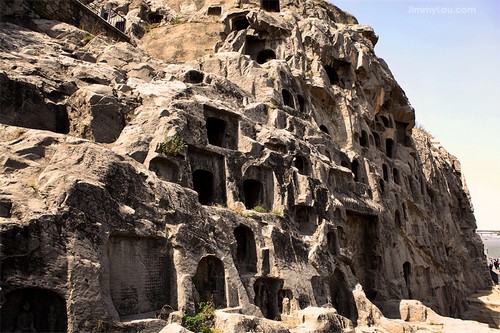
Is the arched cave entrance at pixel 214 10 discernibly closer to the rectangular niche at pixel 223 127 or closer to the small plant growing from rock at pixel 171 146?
the rectangular niche at pixel 223 127

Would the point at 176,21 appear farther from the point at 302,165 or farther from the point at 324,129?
the point at 302,165

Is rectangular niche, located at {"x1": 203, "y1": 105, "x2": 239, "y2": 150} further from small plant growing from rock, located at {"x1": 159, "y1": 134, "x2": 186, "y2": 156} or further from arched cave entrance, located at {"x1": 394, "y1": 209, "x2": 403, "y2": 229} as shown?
arched cave entrance, located at {"x1": 394, "y1": 209, "x2": 403, "y2": 229}

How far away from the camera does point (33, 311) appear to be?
989cm

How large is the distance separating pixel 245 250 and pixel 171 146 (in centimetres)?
475

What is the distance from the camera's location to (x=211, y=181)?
18.3 meters

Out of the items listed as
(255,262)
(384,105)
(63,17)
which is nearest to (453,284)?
(384,105)

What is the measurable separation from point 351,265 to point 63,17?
1975 centimetres

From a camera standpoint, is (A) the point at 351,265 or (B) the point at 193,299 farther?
(A) the point at 351,265

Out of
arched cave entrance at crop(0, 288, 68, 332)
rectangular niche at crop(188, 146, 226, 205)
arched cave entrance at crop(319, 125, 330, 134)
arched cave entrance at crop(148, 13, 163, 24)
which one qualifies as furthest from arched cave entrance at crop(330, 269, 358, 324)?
arched cave entrance at crop(148, 13, 163, 24)

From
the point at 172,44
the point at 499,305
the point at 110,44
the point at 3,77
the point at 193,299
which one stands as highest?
the point at 172,44

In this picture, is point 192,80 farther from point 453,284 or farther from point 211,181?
point 453,284

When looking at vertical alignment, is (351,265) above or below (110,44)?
below

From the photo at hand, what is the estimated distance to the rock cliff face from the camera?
35.2 ft

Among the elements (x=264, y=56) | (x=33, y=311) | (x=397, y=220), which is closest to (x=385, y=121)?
(x=397, y=220)
